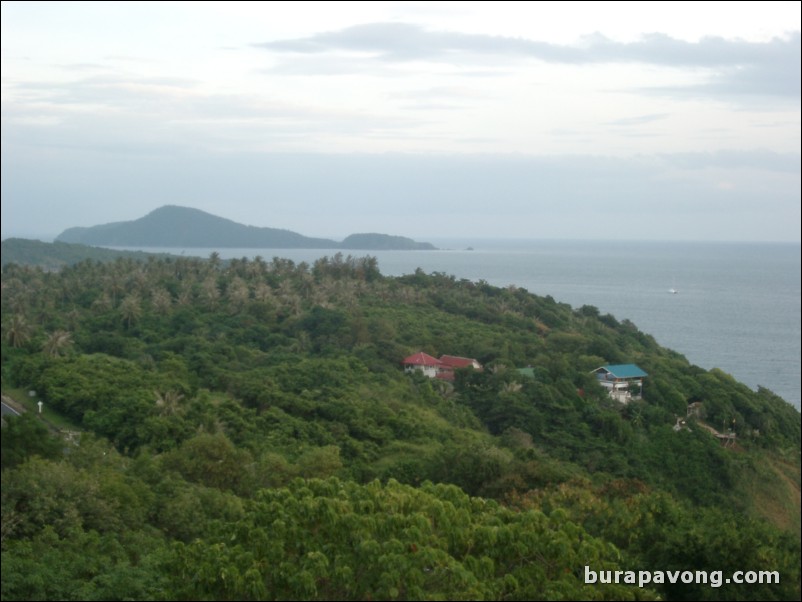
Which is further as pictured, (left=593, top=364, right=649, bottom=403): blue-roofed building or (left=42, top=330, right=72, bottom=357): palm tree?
(left=593, top=364, right=649, bottom=403): blue-roofed building

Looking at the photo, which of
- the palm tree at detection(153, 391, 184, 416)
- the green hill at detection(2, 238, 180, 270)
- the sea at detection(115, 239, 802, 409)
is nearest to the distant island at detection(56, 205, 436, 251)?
the sea at detection(115, 239, 802, 409)

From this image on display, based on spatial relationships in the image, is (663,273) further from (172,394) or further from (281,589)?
(281,589)

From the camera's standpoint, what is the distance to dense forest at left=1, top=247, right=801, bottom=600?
7.96 metres

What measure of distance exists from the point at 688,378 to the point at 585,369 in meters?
3.75

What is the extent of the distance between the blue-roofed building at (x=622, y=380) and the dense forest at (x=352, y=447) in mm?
450

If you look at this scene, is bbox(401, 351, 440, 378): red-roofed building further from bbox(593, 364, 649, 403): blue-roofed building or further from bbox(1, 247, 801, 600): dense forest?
bbox(593, 364, 649, 403): blue-roofed building

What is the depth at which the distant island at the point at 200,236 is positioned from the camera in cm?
2872

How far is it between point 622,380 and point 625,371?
0.44 meters

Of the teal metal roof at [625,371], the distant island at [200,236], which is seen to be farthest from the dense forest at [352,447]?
the distant island at [200,236]

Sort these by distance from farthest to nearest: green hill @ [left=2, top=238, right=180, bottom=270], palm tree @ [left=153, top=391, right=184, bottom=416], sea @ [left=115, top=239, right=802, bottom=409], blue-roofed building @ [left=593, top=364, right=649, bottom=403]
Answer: sea @ [left=115, top=239, right=802, bottom=409]
blue-roofed building @ [left=593, top=364, right=649, bottom=403]
green hill @ [left=2, top=238, right=180, bottom=270]
palm tree @ [left=153, top=391, right=184, bottom=416]

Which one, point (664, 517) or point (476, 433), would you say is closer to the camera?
point (664, 517)

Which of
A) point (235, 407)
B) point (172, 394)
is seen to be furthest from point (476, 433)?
point (172, 394)

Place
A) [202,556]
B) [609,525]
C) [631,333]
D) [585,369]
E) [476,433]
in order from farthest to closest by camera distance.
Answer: [631,333] < [585,369] < [476,433] < [609,525] < [202,556]

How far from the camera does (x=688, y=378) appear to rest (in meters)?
32.5
